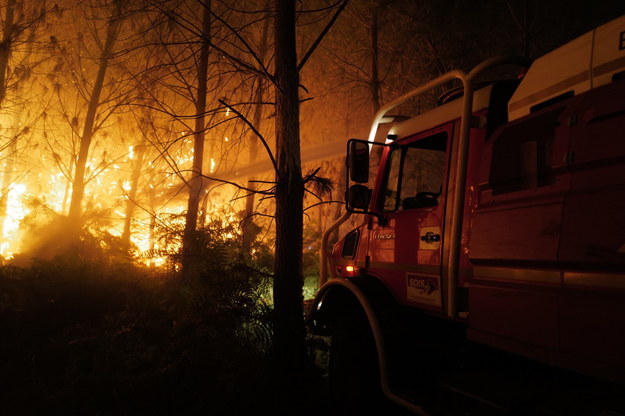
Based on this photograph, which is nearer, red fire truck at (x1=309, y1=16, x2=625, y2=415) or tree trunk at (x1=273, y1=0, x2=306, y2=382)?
red fire truck at (x1=309, y1=16, x2=625, y2=415)

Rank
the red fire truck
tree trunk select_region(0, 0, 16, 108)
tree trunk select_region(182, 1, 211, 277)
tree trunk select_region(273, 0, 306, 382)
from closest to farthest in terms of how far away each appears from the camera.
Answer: the red fire truck < tree trunk select_region(273, 0, 306, 382) < tree trunk select_region(182, 1, 211, 277) < tree trunk select_region(0, 0, 16, 108)

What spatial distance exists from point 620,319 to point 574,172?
75cm

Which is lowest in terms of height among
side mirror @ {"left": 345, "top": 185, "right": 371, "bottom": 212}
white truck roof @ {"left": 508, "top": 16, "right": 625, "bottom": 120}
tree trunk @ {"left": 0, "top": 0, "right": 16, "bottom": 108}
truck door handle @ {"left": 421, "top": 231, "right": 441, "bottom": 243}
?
truck door handle @ {"left": 421, "top": 231, "right": 441, "bottom": 243}

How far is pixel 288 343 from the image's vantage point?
478 cm

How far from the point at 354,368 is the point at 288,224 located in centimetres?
188

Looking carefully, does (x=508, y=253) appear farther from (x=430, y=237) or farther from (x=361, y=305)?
(x=361, y=305)

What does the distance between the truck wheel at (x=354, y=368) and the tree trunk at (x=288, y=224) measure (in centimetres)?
90

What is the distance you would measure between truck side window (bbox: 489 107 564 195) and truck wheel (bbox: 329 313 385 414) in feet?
6.15

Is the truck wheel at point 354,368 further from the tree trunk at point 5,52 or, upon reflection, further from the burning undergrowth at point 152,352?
the tree trunk at point 5,52

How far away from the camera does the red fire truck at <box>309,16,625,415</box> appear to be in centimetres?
191

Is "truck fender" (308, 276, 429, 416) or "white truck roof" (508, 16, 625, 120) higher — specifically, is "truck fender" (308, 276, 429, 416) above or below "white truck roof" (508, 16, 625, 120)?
below

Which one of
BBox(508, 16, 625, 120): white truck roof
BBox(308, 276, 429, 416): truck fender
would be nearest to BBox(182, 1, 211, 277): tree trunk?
BBox(308, 276, 429, 416): truck fender

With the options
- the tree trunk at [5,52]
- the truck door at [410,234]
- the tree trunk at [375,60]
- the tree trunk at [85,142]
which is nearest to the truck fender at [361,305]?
the truck door at [410,234]

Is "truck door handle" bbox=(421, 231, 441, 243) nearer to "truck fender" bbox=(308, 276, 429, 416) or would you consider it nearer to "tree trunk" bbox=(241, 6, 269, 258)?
"truck fender" bbox=(308, 276, 429, 416)
